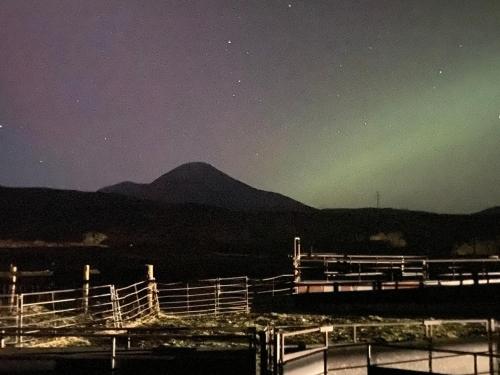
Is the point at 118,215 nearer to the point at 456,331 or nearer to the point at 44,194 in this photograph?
the point at 44,194

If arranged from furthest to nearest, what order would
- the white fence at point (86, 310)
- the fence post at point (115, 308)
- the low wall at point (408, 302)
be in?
the low wall at point (408, 302) < the fence post at point (115, 308) < the white fence at point (86, 310)

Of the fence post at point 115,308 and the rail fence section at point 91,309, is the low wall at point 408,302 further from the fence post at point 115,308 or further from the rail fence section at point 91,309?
the fence post at point 115,308

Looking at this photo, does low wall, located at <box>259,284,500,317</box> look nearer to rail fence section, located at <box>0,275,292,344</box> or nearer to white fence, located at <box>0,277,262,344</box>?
rail fence section, located at <box>0,275,292,344</box>

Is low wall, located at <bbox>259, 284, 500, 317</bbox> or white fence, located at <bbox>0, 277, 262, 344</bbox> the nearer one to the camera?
white fence, located at <bbox>0, 277, 262, 344</bbox>

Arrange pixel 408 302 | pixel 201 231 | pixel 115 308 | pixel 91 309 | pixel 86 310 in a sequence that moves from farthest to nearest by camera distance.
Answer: pixel 201 231
pixel 408 302
pixel 91 309
pixel 115 308
pixel 86 310

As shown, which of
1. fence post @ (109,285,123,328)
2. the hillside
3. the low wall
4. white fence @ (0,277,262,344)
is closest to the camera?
white fence @ (0,277,262,344)

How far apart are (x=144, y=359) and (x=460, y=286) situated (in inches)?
620

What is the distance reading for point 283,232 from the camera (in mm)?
103062

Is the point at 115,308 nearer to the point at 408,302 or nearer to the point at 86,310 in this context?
the point at 86,310

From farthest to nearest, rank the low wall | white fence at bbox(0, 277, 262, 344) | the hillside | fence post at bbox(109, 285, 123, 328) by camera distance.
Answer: the hillside, the low wall, fence post at bbox(109, 285, 123, 328), white fence at bbox(0, 277, 262, 344)

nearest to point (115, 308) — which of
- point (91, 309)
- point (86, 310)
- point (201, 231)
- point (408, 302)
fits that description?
point (86, 310)

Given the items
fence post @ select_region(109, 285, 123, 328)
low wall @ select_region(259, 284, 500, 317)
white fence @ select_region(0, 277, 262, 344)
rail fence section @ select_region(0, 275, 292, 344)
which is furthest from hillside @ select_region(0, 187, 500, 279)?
fence post @ select_region(109, 285, 123, 328)

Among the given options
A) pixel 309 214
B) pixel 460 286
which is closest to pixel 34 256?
pixel 460 286

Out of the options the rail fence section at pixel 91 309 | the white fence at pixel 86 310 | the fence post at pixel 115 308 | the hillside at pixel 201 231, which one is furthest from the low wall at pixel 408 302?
the hillside at pixel 201 231
